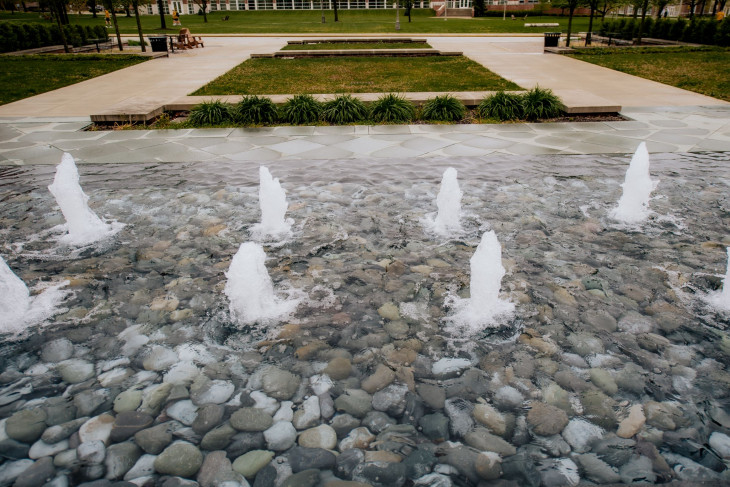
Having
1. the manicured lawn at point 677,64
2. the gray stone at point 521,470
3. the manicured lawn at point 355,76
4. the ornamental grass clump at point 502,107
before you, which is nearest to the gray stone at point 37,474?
the gray stone at point 521,470

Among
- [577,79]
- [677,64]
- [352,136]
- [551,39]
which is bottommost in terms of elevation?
[352,136]

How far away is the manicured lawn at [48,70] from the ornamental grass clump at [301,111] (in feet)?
22.9

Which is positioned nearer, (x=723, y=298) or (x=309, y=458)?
(x=309, y=458)

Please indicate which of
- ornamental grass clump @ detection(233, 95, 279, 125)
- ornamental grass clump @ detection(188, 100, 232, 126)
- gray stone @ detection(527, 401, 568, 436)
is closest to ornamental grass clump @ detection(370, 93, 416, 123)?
ornamental grass clump @ detection(233, 95, 279, 125)

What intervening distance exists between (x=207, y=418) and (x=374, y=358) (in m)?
1.04

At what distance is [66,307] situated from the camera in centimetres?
359

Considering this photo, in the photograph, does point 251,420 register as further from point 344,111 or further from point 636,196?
point 344,111

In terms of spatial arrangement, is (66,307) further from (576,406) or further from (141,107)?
(141,107)

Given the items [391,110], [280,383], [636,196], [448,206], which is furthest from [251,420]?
[391,110]

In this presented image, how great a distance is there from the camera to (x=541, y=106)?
9.03 m

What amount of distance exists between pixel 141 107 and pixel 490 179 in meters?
6.97

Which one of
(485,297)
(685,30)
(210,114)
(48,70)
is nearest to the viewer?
(485,297)

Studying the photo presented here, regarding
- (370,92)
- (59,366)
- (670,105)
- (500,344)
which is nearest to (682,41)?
(670,105)

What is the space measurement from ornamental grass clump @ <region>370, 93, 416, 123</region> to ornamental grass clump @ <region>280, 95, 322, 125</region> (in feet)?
3.53
